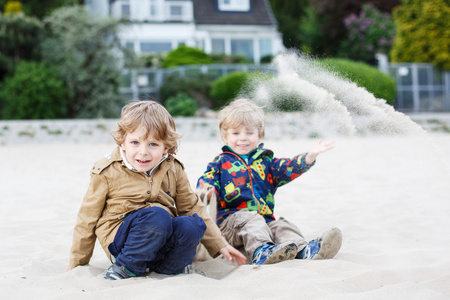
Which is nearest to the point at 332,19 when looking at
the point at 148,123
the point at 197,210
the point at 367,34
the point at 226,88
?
the point at 367,34

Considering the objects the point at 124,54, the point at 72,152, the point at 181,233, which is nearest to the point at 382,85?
the point at 124,54

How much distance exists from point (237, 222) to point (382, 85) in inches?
462

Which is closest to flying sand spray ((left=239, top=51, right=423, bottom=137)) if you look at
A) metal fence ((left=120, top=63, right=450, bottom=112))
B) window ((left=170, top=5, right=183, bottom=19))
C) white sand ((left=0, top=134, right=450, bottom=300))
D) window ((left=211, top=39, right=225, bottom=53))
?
white sand ((left=0, top=134, right=450, bottom=300))

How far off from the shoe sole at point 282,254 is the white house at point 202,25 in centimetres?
2217

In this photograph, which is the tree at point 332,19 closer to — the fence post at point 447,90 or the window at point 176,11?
the window at point 176,11

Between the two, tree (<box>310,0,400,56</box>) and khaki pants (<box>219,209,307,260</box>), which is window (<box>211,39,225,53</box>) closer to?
tree (<box>310,0,400,56</box>)

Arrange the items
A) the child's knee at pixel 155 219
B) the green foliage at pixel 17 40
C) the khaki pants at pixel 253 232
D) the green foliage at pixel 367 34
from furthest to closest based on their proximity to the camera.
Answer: the green foliage at pixel 367 34 → the green foliage at pixel 17 40 → the khaki pants at pixel 253 232 → the child's knee at pixel 155 219

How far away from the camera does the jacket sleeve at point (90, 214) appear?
2738 millimetres

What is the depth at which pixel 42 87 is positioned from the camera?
481 inches

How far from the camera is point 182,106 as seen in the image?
13.7 m

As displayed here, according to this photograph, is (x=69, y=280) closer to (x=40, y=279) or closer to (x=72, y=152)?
(x=40, y=279)

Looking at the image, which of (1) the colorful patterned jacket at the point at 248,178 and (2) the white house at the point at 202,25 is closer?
(1) the colorful patterned jacket at the point at 248,178

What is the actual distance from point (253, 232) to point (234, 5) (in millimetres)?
23971

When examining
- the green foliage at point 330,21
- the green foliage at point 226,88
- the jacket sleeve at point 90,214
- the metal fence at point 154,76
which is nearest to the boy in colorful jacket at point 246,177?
the jacket sleeve at point 90,214
